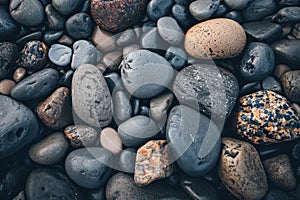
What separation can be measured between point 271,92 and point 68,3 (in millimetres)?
1823

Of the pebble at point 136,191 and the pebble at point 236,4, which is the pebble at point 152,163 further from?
the pebble at point 236,4

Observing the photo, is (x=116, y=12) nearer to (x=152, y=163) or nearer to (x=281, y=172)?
(x=152, y=163)

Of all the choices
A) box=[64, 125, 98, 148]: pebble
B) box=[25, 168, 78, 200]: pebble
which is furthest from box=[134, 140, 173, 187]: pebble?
box=[25, 168, 78, 200]: pebble

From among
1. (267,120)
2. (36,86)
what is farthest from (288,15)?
(36,86)

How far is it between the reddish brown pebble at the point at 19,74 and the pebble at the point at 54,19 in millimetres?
444

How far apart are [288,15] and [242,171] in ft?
4.47

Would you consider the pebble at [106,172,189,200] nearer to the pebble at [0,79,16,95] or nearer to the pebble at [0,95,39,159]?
the pebble at [0,95,39,159]

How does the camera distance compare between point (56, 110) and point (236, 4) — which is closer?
point (56, 110)

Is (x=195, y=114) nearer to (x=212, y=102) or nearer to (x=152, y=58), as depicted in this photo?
(x=212, y=102)

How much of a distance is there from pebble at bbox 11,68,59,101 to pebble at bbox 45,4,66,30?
41 cm

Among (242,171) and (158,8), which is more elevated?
(158,8)

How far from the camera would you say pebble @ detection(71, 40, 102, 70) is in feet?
8.43

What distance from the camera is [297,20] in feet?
8.43

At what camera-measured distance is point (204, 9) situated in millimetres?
2533
